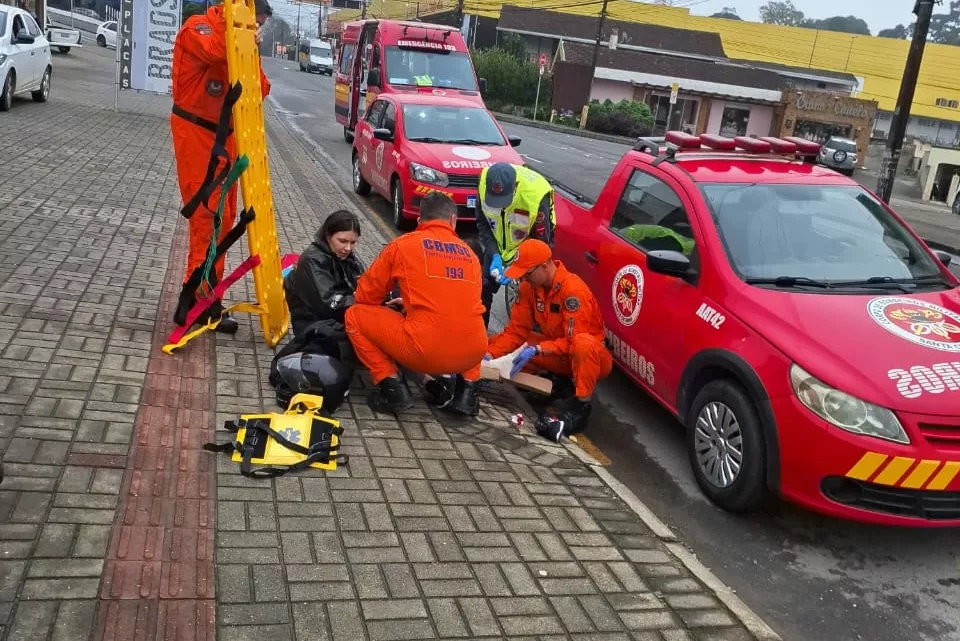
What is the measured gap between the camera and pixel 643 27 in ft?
205

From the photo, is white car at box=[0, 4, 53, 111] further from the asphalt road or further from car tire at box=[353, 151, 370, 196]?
the asphalt road

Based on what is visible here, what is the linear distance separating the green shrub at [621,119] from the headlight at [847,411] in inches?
1524

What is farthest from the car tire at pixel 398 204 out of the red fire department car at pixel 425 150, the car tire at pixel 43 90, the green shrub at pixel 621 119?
the green shrub at pixel 621 119

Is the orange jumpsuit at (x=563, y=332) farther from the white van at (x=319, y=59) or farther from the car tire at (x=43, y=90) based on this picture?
the white van at (x=319, y=59)

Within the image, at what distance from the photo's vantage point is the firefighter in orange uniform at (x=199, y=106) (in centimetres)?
473

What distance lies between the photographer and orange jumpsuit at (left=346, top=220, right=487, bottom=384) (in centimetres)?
443

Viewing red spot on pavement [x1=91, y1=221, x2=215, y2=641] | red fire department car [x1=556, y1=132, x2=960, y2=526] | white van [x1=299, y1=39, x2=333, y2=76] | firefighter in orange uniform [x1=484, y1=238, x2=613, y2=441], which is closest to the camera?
red spot on pavement [x1=91, y1=221, x2=215, y2=641]

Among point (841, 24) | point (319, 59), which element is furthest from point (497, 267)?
point (841, 24)

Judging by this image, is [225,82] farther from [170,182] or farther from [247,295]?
[170,182]

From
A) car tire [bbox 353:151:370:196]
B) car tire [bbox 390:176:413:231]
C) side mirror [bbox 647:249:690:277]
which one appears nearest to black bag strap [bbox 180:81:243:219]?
side mirror [bbox 647:249:690:277]

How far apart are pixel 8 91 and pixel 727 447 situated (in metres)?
14.3

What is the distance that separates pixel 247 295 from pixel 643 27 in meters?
61.8

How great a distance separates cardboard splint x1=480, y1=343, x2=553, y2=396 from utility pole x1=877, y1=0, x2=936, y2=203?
12.4 m

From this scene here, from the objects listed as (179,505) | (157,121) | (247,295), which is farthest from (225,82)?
(157,121)
